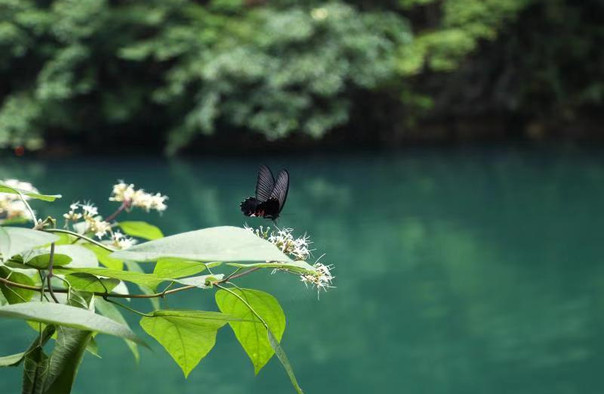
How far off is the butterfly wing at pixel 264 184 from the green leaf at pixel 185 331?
0.41ft

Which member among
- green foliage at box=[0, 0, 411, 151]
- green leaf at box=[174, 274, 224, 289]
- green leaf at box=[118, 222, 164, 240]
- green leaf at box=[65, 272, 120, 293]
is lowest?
green leaf at box=[65, 272, 120, 293]

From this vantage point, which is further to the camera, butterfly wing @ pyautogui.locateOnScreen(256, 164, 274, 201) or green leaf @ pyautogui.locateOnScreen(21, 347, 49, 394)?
butterfly wing @ pyautogui.locateOnScreen(256, 164, 274, 201)

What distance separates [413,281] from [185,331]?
376cm

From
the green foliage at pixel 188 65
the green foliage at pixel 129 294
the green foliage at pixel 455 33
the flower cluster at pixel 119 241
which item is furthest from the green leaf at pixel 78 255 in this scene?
the green foliage at pixel 455 33

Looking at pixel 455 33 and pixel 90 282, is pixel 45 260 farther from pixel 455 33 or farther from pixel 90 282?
pixel 455 33

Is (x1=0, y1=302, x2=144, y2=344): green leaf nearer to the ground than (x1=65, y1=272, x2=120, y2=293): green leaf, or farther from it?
nearer to the ground

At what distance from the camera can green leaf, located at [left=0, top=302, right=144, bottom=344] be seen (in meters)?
0.27

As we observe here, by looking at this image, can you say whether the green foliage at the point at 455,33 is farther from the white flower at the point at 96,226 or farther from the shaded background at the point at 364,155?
the white flower at the point at 96,226

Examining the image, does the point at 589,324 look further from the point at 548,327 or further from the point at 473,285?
the point at 473,285

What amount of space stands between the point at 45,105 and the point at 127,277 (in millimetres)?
9057

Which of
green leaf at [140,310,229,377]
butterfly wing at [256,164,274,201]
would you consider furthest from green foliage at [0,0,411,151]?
green leaf at [140,310,229,377]

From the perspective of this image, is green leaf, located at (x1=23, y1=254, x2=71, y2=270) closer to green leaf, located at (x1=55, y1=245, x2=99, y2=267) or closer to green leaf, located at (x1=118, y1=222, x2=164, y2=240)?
green leaf, located at (x1=55, y1=245, x2=99, y2=267)

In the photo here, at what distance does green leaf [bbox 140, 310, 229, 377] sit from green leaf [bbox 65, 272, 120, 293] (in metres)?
0.02

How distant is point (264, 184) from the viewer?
50 centimetres
